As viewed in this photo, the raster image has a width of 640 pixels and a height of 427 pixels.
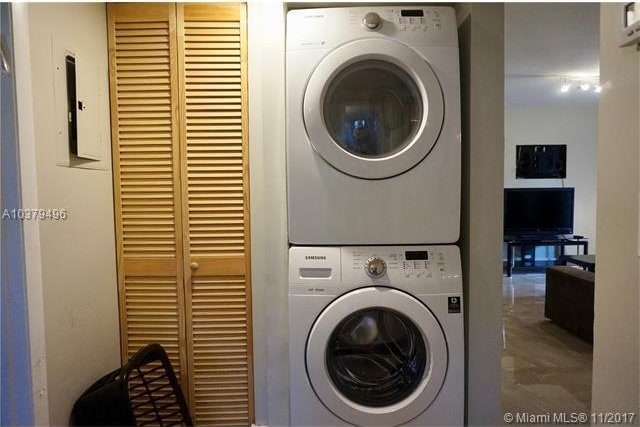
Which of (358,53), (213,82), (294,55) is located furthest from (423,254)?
(213,82)

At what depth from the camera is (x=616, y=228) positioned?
2.76 feet

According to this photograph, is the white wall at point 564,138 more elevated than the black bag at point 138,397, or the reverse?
the white wall at point 564,138

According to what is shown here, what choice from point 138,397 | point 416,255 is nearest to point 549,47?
point 416,255

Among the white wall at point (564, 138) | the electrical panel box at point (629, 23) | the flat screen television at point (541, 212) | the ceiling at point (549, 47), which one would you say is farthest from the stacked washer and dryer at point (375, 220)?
the white wall at point (564, 138)

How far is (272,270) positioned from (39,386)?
865mm

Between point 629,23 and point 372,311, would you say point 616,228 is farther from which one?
point 372,311

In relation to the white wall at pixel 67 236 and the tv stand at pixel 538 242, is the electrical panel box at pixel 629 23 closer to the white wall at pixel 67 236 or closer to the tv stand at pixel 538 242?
the white wall at pixel 67 236

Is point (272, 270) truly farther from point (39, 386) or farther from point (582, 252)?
point (582, 252)

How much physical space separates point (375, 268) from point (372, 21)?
904mm

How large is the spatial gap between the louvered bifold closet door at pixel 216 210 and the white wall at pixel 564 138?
4.57 metres

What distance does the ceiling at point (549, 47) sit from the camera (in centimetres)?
223

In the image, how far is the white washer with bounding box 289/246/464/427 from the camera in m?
1.25

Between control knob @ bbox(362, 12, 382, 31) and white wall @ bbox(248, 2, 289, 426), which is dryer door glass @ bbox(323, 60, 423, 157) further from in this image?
white wall @ bbox(248, 2, 289, 426)

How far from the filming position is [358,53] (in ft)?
4.11
